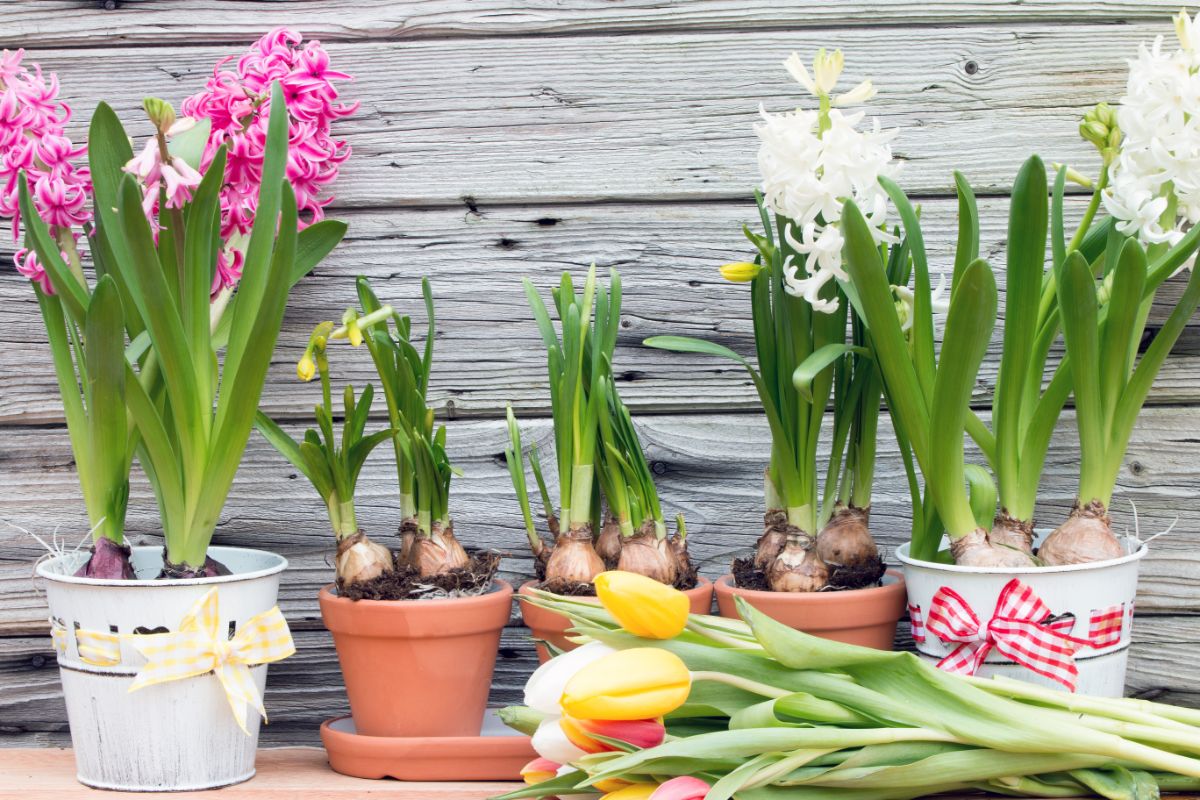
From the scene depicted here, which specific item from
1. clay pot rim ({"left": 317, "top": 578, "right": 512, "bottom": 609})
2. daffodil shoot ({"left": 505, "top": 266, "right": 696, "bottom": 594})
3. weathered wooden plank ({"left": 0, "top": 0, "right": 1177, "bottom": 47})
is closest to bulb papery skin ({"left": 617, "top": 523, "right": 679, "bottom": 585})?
daffodil shoot ({"left": 505, "top": 266, "right": 696, "bottom": 594})

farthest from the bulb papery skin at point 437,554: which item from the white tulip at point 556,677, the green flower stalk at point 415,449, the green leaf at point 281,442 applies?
the white tulip at point 556,677

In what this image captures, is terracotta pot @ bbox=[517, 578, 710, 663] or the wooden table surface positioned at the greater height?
terracotta pot @ bbox=[517, 578, 710, 663]

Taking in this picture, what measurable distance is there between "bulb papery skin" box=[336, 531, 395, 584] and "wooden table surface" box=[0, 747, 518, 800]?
0.57 feet

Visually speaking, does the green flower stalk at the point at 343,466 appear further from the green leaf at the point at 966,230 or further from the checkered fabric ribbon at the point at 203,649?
the green leaf at the point at 966,230

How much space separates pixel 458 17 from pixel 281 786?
749mm

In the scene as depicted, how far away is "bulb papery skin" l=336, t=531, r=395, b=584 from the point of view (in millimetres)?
935

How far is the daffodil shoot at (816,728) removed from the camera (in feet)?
2.22

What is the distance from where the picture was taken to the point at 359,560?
94cm

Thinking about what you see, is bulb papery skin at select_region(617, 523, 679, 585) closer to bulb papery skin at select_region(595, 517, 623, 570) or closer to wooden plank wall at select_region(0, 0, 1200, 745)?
bulb papery skin at select_region(595, 517, 623, 570)

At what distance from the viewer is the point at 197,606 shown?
2.79 feet

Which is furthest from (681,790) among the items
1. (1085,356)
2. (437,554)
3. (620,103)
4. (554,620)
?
(620,103)

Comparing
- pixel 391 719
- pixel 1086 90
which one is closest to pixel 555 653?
pixel 391 719

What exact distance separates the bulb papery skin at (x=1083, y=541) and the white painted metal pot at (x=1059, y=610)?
0.02 meters

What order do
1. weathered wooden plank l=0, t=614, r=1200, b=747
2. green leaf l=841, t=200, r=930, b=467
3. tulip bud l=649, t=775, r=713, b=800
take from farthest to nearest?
weathered wooden plank l=0, t=614, r=1200, b=747 → green leaf l=841, t=200, r=930, b=467 → tulip bud l=649, t=775, r=713, b=800
